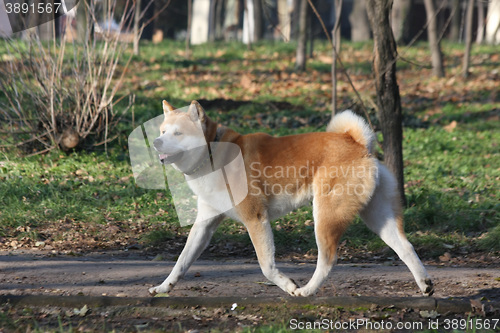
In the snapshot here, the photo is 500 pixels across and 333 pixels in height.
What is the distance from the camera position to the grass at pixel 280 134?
689cm

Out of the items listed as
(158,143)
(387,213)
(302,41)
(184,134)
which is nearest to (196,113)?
(184,134)

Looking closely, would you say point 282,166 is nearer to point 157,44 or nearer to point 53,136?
point 53,136

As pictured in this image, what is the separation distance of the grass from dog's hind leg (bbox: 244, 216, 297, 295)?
214 centimetres

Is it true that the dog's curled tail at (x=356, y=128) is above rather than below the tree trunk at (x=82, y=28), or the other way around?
below

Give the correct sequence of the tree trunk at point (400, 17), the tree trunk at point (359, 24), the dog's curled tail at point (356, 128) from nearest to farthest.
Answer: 1. the dog's curled tail at point (356, 128)
2. the tree trunk at point (400, 17)
3. the tree trunk at point (359, 24)

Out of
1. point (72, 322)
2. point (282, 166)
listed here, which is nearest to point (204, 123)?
point (282, 166)

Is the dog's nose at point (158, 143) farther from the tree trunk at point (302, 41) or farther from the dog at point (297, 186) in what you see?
the tree trunk at point (302, 41)

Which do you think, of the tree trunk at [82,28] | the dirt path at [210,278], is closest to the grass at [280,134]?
the dirt path at [210,278]

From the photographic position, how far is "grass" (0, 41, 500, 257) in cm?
689

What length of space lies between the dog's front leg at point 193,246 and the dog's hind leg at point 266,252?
15.2 inches

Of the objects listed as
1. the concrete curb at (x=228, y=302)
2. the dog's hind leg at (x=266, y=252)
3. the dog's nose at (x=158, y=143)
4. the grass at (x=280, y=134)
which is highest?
the dog's nose at (x=158, y=143)

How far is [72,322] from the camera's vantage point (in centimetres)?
395

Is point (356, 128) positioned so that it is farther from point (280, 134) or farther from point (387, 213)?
point (280, 134)

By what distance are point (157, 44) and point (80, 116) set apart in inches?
528
